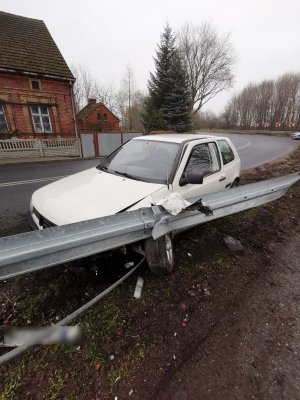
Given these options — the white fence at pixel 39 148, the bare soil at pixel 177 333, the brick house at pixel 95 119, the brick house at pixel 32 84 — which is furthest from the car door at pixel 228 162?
the brick house at pixel 95 119

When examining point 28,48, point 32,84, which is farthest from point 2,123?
point 28,48

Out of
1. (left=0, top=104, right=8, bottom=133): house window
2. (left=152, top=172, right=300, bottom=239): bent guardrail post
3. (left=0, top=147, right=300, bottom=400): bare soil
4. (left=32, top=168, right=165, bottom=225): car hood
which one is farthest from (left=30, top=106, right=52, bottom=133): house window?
(left=152, top=172, right=300, bottom=239): bent guardrail post

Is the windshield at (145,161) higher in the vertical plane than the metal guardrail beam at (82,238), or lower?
higher

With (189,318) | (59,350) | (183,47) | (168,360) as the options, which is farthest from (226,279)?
(183,47)

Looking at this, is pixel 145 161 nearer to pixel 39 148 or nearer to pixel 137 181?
pixel 137 181

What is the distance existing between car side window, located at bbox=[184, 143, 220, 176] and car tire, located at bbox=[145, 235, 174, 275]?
1.17m

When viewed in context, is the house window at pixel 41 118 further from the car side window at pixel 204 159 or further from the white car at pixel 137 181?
the car side window at pixel 204 159

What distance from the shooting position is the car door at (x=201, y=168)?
297 centimetres

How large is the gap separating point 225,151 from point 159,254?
287cm

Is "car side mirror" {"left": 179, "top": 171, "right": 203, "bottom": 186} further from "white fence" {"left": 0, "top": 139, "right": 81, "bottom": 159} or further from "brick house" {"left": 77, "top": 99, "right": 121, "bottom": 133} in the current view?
"brick house" {"left": 77, "top": 99, "right": 121, "bottom": 133}

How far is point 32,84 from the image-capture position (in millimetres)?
14453

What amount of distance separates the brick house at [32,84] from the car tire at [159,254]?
15.5 metres

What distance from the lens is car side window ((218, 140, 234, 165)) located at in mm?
4156

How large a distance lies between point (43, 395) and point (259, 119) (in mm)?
67224
